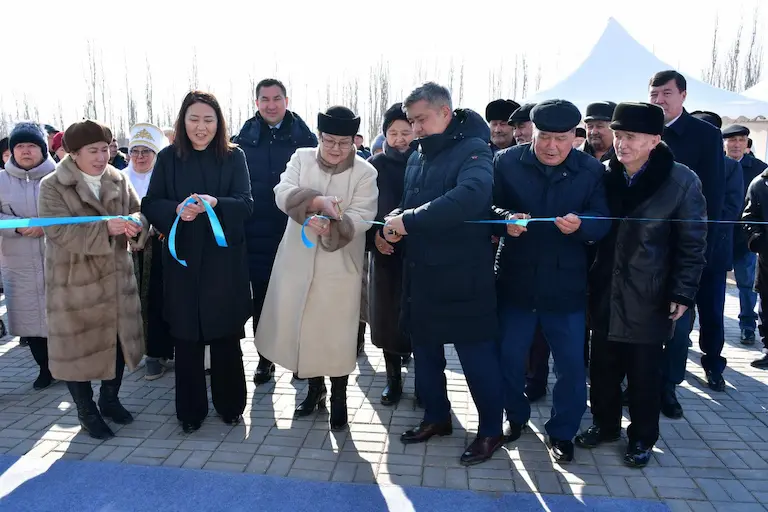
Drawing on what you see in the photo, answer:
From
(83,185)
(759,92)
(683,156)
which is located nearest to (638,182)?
(683,156)

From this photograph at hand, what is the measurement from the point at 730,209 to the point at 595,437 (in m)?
2.58

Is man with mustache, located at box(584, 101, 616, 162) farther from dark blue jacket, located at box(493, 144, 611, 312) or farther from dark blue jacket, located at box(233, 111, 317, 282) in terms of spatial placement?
dark blue jacket, located at box(233, 111, 317, 282)

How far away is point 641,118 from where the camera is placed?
3.13 m

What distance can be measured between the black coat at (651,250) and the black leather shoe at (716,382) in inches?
70.0

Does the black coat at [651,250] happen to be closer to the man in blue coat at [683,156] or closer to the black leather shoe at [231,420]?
the man in blue coat at [683,156]

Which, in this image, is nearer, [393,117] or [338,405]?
[338,405]

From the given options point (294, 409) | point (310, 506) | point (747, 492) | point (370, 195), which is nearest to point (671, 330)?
point (747, 492)

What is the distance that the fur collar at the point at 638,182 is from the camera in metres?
3.18

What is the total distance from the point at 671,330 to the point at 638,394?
444 mm

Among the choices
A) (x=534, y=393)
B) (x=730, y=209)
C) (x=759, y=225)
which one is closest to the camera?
(x=534, y=393)

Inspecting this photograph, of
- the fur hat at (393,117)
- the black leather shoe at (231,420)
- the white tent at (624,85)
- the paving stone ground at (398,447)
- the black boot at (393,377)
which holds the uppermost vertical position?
the white tent at (624,85)

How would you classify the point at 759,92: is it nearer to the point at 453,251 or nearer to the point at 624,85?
the point at 624,85

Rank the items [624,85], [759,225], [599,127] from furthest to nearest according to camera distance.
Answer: [624,85], [759,225], [599,127]

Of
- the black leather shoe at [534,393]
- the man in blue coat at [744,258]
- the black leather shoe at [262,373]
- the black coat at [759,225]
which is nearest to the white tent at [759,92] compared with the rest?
the man in blue coat at [744,258]
